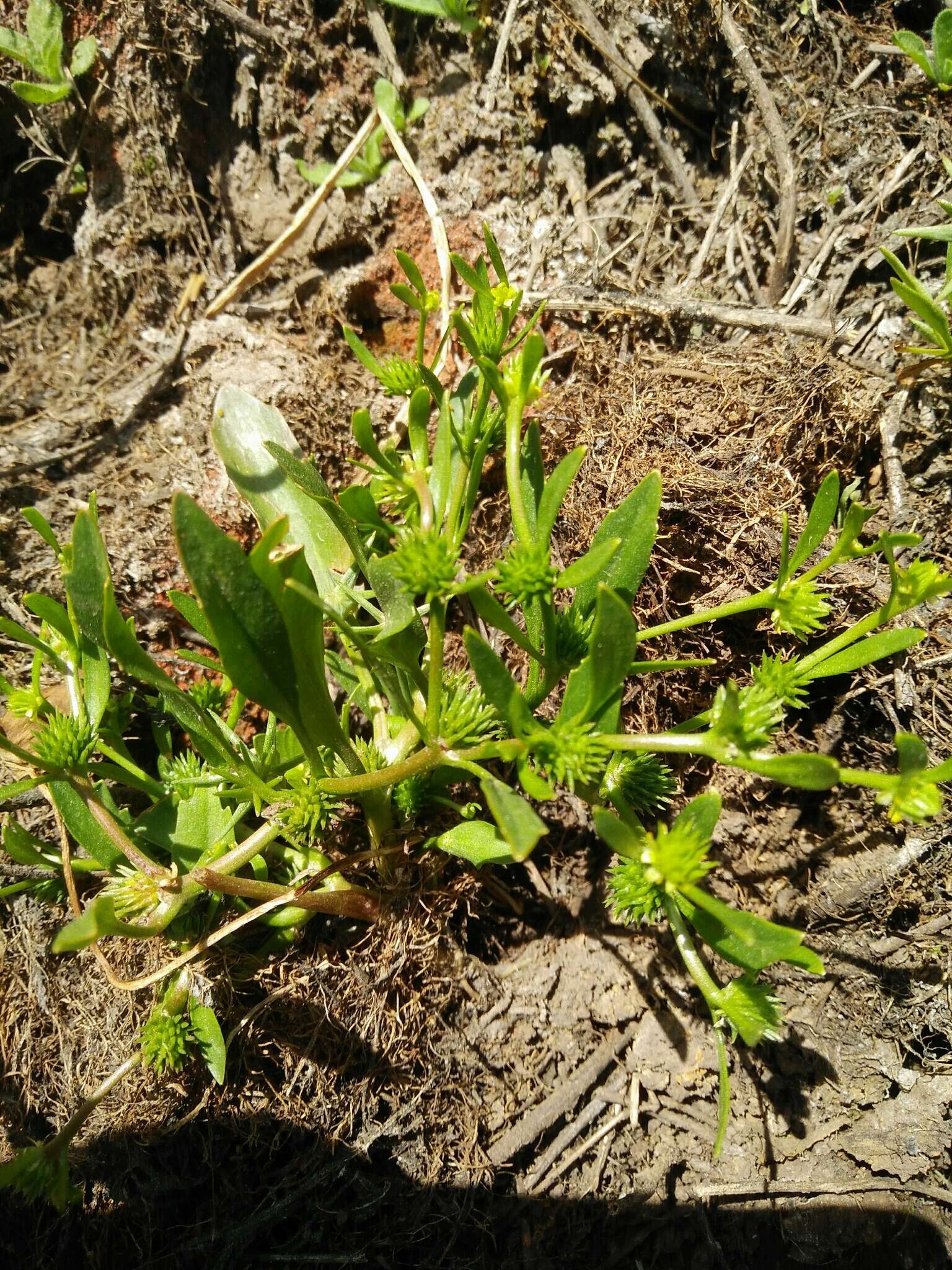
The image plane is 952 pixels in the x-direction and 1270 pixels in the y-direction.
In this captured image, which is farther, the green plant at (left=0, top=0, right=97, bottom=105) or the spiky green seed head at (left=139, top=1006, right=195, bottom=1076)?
the green plant at (left=0, top=0, right=97, bottom=105)

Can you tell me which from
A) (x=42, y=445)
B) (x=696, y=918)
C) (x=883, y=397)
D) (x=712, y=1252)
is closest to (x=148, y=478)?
(x=42, y=445)

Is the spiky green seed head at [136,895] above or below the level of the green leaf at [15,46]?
below

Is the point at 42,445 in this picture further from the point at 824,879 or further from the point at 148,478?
the point at 824,879

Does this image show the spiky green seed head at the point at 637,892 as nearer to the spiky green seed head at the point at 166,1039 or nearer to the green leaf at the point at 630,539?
the green leaf at the point at 630,539

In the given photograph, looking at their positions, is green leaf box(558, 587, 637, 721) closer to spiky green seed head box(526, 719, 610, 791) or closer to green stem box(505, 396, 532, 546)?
spiky green seed head box(526, 719, 610, 791)

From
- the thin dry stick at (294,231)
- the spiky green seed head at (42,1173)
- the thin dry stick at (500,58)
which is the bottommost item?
the spiky green seed head at (42,1173)

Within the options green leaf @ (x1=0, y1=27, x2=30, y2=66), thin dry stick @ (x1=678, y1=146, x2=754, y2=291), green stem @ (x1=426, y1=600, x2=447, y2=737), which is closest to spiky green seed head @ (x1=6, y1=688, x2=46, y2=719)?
green stem @ (x1=426, y1=600, x2=447, y2=737)

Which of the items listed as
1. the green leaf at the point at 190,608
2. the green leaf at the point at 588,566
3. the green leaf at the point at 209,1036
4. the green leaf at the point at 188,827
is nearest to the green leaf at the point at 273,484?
the green leaf at the point at 190,608
